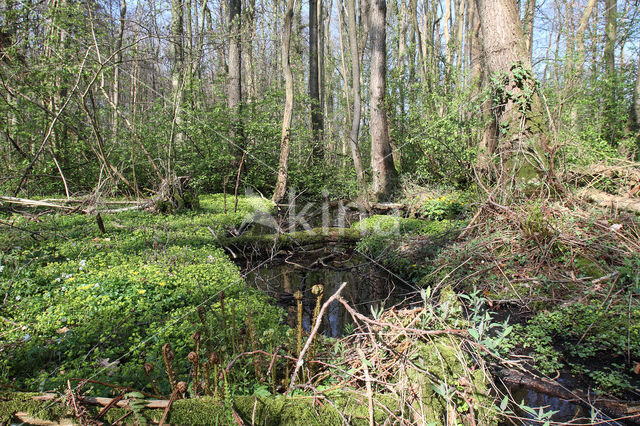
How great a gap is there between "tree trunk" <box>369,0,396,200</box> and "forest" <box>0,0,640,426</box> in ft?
0.20

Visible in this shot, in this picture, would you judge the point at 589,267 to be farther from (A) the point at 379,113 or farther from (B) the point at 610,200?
(A) the point at 379,113

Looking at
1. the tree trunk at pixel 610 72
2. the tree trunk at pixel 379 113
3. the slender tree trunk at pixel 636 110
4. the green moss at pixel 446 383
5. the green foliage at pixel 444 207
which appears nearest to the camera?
the green moss at pixel 446 383

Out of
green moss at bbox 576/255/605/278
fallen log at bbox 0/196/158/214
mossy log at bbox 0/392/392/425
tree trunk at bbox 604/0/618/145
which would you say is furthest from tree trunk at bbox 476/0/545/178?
fallen log at bbox 0/196/158/214

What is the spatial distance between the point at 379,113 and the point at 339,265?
5.94m

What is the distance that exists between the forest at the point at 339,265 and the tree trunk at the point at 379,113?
6 cm

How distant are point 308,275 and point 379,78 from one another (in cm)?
726

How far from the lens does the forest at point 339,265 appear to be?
1.95 meters

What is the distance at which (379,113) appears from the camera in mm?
11047

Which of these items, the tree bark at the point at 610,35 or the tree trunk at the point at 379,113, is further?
the tree bark at the point at 610,35

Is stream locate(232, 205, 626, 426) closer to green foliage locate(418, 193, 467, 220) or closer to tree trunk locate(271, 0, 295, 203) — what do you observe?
green foliage locate(418, 193, 467, 220)

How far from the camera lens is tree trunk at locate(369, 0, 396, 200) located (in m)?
11.0

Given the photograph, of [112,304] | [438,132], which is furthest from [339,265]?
[438,132]

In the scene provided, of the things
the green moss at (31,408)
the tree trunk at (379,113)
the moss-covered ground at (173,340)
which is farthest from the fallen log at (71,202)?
the tree trunk at (379,113)

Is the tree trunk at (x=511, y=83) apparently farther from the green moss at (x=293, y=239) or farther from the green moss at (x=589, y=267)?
the green moss at (x=293, y=239)
